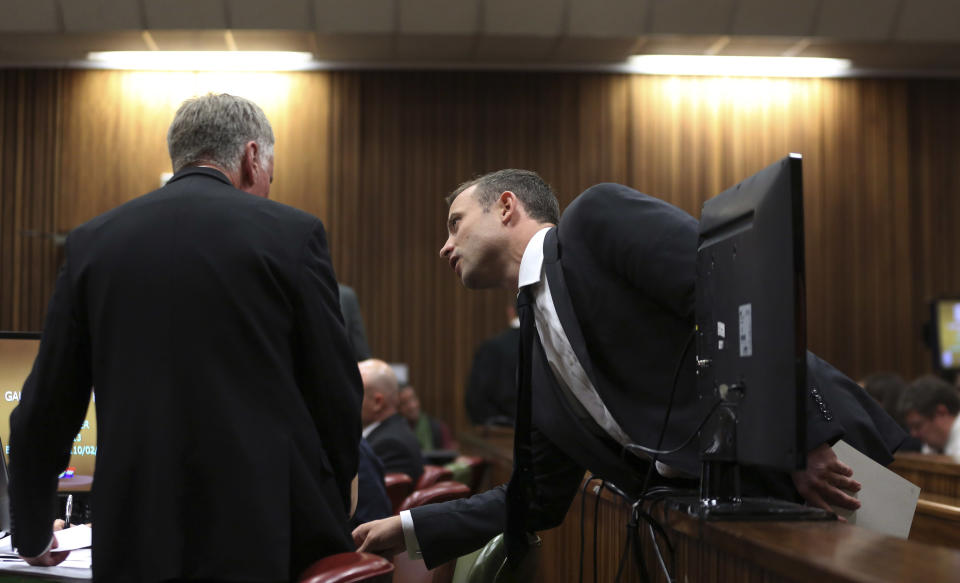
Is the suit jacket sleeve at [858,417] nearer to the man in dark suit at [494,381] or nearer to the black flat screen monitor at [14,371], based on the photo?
the black flat screen monitor at [14,371]

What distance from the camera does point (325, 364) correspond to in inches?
77.1

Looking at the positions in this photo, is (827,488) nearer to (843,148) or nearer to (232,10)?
(232,10)

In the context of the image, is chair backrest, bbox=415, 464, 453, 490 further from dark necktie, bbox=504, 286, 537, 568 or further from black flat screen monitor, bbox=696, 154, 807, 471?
black flat screen monitor, bbox=696, 154, 807, 471

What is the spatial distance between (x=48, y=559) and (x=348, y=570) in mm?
837

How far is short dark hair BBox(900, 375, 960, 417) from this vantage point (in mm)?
6008

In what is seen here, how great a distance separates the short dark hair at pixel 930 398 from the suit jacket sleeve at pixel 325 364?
4937 mm

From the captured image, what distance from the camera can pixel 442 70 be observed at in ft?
30.9

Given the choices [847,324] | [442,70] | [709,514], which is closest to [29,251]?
[442,70]

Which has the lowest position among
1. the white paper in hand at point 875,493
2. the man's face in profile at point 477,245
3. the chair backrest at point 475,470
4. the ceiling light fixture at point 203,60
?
the chair backrest at point 475,470

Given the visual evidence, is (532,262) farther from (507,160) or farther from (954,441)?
(507,160)

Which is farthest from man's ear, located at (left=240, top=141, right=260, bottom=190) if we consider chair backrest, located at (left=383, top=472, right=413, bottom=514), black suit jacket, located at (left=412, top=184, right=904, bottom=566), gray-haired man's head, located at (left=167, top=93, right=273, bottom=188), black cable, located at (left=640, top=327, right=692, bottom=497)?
chair backrest, located at (left=383, top=472, right=413, bottom=514)

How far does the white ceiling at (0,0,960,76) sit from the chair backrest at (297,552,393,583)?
7.11m

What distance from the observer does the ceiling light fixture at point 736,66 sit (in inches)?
365

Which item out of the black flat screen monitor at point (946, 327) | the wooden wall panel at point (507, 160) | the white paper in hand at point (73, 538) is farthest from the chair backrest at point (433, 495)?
the black flat screen monitor at point (946, 327)
